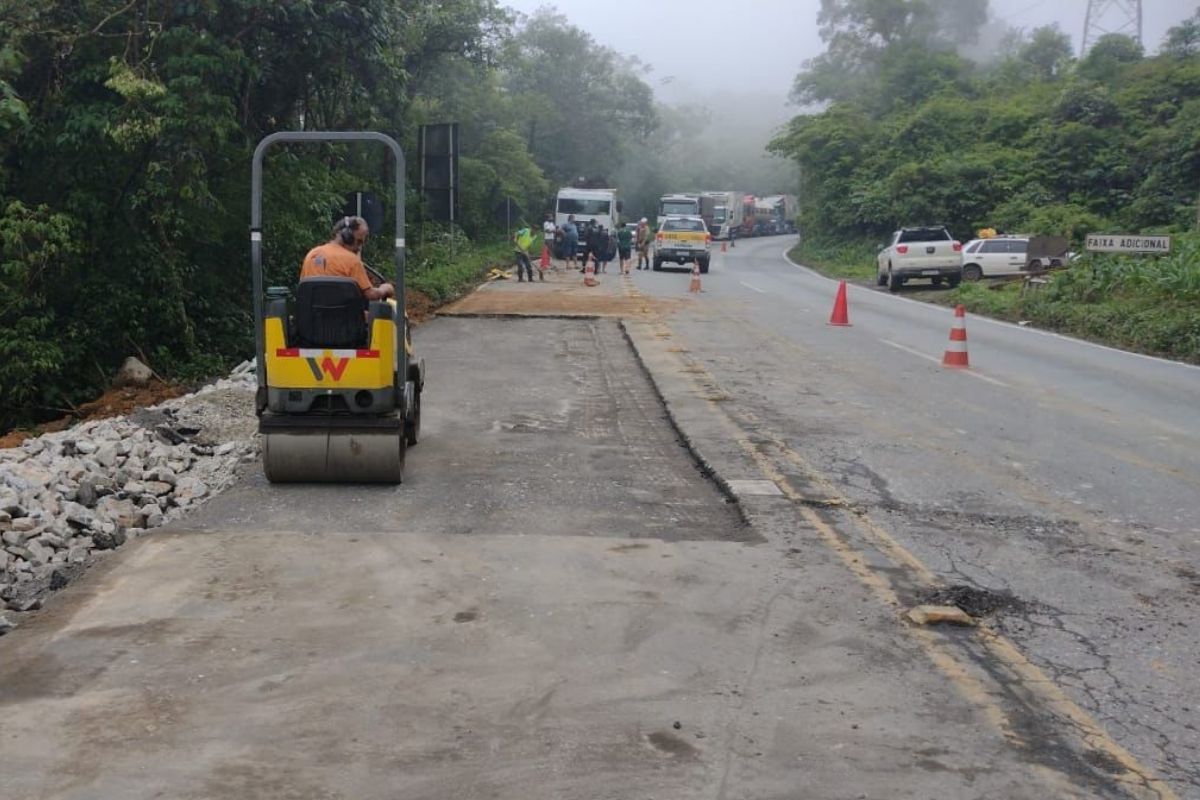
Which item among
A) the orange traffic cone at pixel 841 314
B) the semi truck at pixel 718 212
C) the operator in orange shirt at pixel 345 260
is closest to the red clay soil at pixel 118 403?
the operator in orange shirt at pixel 345 260

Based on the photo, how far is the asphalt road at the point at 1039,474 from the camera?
18.6ft

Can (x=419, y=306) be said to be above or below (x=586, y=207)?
below

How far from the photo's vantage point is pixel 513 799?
4.12 m

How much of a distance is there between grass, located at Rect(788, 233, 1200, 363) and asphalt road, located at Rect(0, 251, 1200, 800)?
10189 mm

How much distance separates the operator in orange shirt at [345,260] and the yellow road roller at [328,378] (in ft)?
0.37

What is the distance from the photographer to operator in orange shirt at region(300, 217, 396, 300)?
8789 millimetres

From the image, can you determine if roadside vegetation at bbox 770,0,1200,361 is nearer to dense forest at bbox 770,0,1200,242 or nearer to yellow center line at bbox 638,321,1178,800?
dense forest at bbox 770,0,1200,242

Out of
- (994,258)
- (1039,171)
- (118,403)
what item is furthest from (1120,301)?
(1039,171)

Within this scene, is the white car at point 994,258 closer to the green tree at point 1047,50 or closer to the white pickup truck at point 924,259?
the white pickup truck at point 924,259

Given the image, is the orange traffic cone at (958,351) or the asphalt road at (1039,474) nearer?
the asphalt road at (1039,474)

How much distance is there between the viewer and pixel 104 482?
861 centimetres

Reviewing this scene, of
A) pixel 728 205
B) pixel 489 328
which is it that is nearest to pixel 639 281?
pixel 489 328

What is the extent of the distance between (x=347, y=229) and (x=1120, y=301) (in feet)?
65.4

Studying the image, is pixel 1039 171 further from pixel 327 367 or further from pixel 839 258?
pixel 327 367
